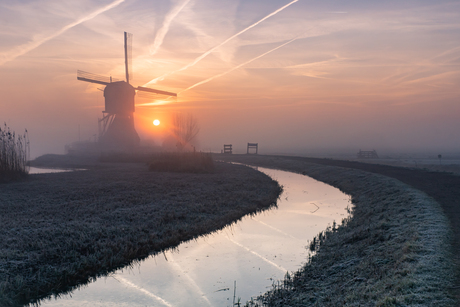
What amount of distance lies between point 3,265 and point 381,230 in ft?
30.3

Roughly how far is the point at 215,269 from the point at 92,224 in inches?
184

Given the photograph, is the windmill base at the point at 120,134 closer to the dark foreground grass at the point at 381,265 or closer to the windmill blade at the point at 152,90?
the windmill blade at the point at 152,90

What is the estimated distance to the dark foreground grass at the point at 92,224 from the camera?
261 inches

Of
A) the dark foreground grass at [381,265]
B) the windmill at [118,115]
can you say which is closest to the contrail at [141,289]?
the dark foreground grass at [381,265]

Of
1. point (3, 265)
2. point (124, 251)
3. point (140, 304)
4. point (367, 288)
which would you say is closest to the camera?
point (367, 288)

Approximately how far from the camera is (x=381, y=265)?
235 inches

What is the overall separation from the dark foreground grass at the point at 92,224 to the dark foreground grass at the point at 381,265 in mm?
3985

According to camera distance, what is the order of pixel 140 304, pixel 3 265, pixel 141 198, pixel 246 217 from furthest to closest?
→ pixel 141 198 → pixel 246 217 → pixel 3 265 → pixel 140 304

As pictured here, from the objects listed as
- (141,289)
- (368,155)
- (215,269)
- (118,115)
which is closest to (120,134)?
(118,115)

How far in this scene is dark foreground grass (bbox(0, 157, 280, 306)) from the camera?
663 cm

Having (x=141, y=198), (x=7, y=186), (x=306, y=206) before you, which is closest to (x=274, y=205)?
(x=306, y=206)

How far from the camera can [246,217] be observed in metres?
12.6

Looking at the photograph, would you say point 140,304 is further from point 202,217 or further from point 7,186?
point 7,186

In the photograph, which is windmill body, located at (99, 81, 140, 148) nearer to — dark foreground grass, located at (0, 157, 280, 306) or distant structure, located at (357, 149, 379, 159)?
dark foreground grass, located at (0, 157, 280, 306)
